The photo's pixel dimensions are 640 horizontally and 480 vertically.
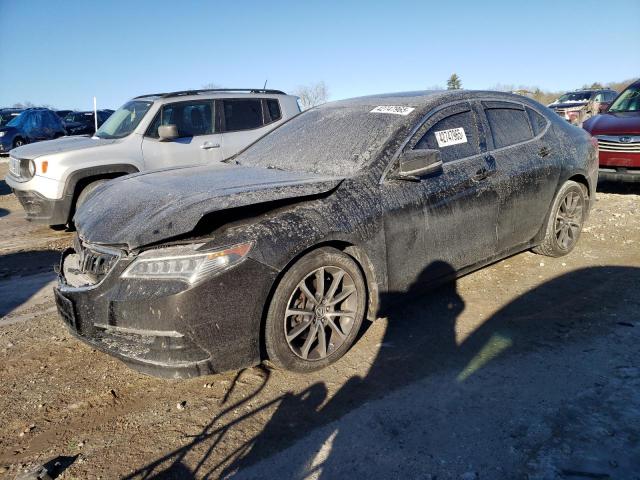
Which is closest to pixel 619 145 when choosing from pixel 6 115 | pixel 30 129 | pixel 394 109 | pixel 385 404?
pixel 394 109

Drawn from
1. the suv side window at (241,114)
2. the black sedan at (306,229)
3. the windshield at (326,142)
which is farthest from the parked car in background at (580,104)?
the windshield at (326,142)

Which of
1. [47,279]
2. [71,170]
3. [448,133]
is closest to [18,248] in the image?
[71,170]

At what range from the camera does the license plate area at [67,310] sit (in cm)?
295

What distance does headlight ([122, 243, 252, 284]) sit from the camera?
2.72 metres

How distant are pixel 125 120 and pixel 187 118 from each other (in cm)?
90

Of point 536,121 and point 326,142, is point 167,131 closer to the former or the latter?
point 326,142

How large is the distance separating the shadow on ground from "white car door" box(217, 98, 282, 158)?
14.5 ft

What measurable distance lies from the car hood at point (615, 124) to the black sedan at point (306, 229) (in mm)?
4291

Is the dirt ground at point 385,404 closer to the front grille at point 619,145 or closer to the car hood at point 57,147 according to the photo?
the car hood at point 57,147

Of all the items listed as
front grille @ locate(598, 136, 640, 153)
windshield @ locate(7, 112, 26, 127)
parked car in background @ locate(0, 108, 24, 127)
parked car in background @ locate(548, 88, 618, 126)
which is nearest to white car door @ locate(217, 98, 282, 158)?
front grille @ locate(598, 136, 640, 153)

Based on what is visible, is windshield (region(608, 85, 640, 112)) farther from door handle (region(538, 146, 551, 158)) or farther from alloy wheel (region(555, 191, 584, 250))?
door handle (region(538, 146, 551, 158))

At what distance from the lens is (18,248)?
6.42 meters

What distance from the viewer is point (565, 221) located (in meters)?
5.15

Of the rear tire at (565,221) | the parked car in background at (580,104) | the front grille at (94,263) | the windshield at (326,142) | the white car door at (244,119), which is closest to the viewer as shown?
the front grille at (94,263)
